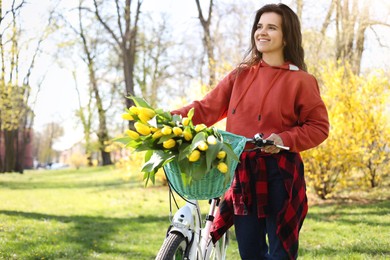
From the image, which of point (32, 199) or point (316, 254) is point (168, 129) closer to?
point (316, 254)

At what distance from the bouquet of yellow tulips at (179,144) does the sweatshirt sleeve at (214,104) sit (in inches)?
26.8

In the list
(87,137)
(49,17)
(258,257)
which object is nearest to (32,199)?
(49,17)

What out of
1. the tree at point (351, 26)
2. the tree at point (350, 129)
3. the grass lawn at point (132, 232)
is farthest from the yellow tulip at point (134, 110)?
the tree at point (351, 26)

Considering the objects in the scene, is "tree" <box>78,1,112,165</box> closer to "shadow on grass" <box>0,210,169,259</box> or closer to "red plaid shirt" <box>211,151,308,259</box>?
"shadow on grass" <box>0,210,169,259</box>

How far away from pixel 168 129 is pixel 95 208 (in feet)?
29.1

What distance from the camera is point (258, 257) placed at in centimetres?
287

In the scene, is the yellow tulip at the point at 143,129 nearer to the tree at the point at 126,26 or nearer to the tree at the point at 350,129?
the tree at the point at 350,129

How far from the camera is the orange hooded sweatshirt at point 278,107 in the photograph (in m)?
2.70

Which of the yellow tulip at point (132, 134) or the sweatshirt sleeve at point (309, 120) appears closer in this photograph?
the yellow tulip at point (132, 134)

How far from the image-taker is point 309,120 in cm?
272

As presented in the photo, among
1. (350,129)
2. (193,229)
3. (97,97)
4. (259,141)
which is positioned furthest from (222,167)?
(97,97)

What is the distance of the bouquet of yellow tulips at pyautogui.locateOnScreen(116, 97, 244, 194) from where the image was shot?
207cm

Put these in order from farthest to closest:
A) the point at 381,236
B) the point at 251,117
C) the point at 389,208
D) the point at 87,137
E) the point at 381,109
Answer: the point at 87,137 < the point at 381,109 < the point at 389,208 < the point at 381,236 < the point at 251,117

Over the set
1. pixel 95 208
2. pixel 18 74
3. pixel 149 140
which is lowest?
pixel 95 208
